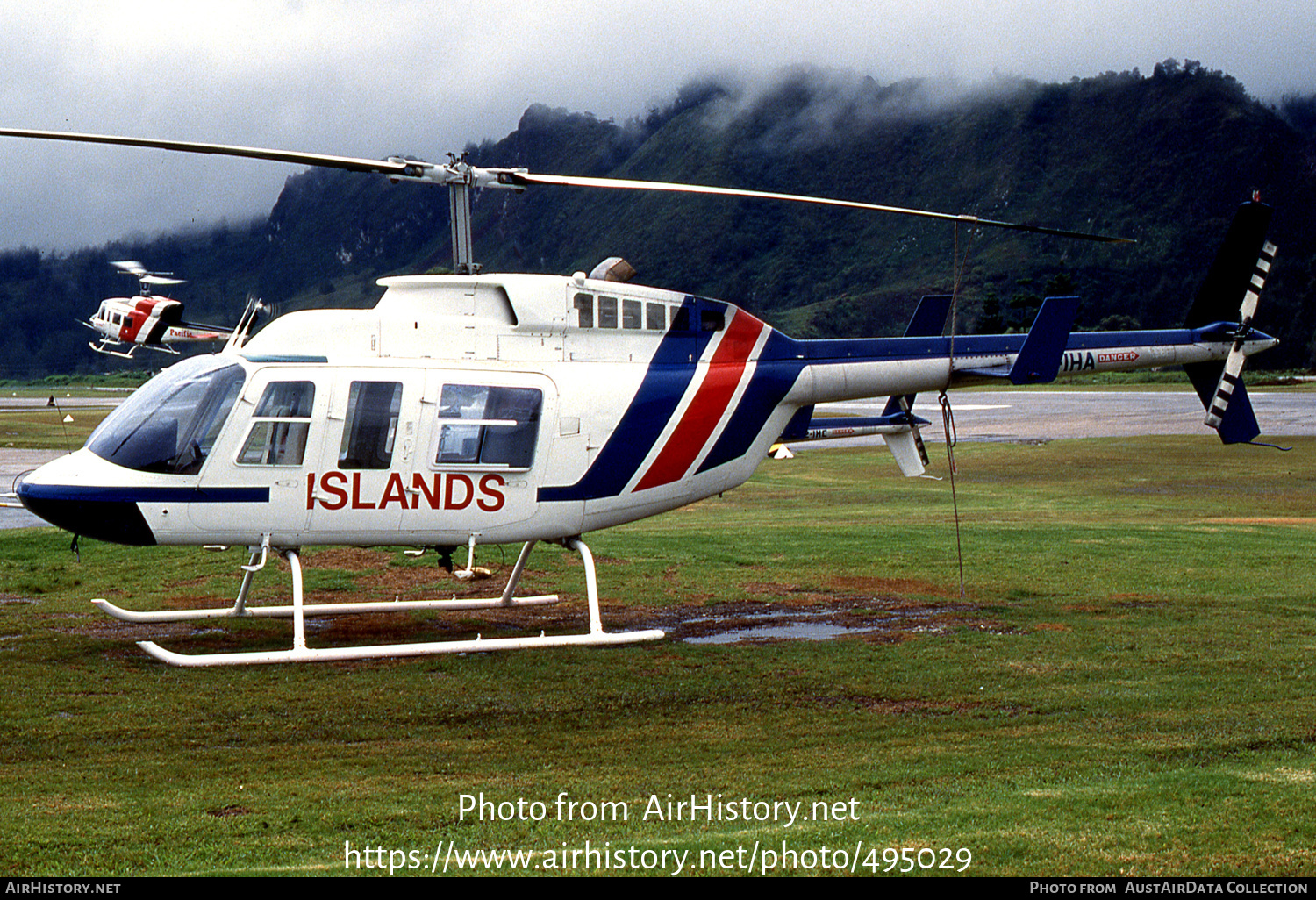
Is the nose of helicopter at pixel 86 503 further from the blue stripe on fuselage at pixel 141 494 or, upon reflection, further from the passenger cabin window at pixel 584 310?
the passenger cabin window at pixel 584 310

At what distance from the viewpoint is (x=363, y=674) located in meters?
11.1

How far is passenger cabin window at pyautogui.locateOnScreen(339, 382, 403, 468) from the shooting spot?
11.4 meters

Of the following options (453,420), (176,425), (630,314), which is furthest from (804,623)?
(176,425)

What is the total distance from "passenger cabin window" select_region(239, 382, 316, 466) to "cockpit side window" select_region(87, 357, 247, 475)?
0.29m

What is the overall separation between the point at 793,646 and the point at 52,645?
23.8 ft

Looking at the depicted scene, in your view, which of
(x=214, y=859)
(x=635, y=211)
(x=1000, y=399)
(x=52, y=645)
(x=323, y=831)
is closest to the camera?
(x=214, y=859)

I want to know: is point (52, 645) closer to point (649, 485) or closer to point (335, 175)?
point (649, 485)

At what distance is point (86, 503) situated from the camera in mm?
10938

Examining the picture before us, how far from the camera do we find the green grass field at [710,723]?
653 cm

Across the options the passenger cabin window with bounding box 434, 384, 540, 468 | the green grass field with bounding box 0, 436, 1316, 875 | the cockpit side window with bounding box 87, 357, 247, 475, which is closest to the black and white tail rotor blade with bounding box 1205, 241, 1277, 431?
the green grass field with bounding box 0, 436, 1316, 875

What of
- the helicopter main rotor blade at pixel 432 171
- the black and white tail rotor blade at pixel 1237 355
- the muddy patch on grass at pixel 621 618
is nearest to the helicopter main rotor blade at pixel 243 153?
the helicopter main rotor blade at pixel 432 171

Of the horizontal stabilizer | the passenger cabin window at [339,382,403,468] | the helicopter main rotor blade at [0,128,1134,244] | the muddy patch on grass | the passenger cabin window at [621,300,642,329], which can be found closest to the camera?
the helicopter main rotor blade at [0,128,1134,244]

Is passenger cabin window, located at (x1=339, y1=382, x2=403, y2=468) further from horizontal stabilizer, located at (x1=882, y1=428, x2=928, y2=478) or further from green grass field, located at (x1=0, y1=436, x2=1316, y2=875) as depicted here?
horizontal stabilizer, located at (x1=882, y1=428, x2=928, y2=478)

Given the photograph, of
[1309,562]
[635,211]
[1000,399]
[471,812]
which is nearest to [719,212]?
[635,211]
